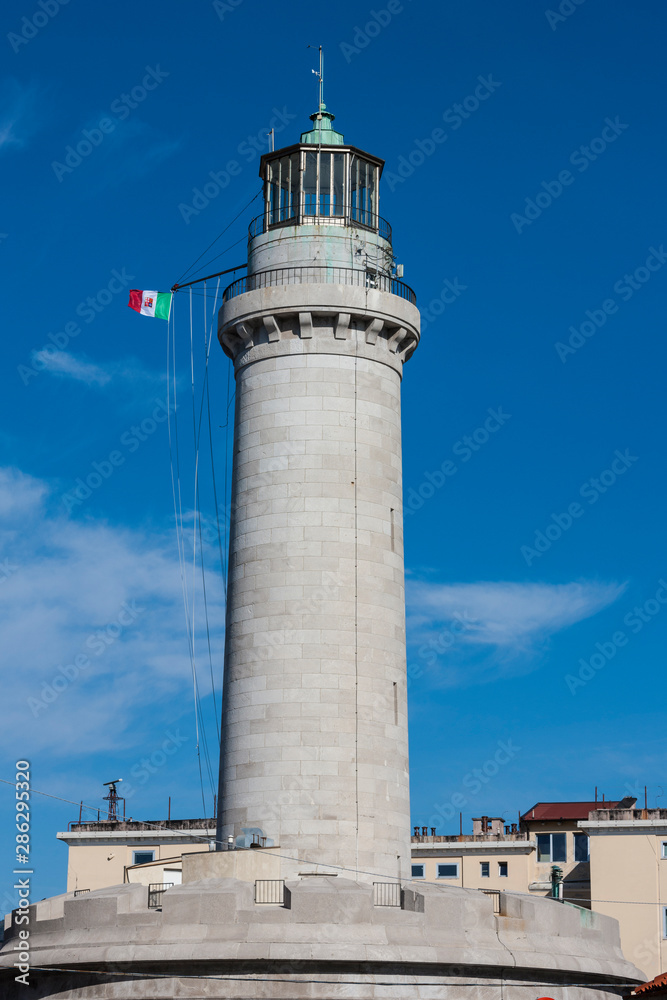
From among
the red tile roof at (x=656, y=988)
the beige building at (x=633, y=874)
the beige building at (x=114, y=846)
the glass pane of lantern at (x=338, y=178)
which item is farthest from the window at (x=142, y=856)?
the glass pane of lantern at (x=338, y=178)

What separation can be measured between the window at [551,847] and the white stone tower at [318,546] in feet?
99.9

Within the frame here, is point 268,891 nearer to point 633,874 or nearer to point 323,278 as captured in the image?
point 323,278

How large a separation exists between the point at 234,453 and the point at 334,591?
502cm

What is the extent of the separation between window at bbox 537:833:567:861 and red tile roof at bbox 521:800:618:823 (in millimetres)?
1539

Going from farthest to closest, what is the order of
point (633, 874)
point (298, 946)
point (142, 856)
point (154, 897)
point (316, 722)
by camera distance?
point (142, 856) → point (633, 874) → point (316, 722) → point (154, 897) → point (298, 946)

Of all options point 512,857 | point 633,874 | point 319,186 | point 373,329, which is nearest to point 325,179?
point 319,186

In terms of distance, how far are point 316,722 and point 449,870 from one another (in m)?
31.7

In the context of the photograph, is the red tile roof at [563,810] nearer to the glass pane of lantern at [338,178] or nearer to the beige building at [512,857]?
the beige building at [512,857]

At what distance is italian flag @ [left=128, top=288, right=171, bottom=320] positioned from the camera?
40562mm

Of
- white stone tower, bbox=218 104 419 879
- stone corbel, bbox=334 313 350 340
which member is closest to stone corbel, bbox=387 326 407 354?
white stone tower, bbox=218 104 419 879

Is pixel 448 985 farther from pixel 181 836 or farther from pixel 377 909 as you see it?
pixel 181 836

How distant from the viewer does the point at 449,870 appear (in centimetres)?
6412

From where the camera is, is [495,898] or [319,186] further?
[319,186]

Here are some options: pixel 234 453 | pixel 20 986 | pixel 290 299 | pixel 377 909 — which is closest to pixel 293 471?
pixel 234 453
